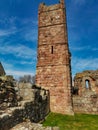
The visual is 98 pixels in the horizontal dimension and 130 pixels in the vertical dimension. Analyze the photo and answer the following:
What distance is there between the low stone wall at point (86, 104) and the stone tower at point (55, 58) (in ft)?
6.07

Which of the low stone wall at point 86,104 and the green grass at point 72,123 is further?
the low stone wall at point 86,104

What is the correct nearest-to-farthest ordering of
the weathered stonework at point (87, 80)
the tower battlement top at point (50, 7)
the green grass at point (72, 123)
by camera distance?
the green grass at point (72, 123)
the tower battlement top at point (50, 7)
the weathered stonework at point (87, 80)

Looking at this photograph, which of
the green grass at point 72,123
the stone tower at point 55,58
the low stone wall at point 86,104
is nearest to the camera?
the green grass at point 72,123

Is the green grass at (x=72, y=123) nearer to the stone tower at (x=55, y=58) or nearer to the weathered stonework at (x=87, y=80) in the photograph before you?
the stone tower at (x=55, y=58)

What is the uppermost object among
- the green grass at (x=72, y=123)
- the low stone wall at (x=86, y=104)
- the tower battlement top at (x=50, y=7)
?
the tower battlement top at (x=50, y=7)

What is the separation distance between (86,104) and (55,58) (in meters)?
5.52

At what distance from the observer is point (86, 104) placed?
1582 cm

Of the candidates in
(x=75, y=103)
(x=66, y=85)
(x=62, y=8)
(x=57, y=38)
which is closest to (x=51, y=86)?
(x=66, y=85)

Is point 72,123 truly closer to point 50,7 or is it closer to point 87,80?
point 87,80

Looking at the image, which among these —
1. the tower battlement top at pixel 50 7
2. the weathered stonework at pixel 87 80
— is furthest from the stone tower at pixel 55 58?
the weathered stonework at pixel 87 80

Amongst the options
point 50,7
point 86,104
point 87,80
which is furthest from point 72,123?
point 50,7

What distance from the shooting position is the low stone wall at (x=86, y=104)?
15597 mm

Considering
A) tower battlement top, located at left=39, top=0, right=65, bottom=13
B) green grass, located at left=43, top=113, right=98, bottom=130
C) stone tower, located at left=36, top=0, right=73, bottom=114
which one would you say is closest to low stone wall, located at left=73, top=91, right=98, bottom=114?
stone tower, located at left=36, top=0, right=73, bottom=114

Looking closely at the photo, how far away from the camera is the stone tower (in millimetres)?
14434
